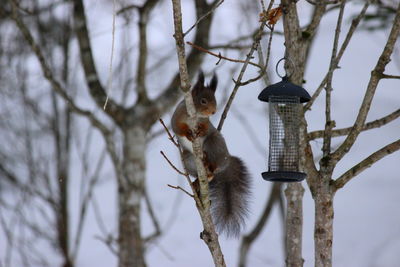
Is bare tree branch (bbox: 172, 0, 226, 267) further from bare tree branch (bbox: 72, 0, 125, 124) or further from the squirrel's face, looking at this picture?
bare tree branch (bbox: 72, 0, 125, 124)

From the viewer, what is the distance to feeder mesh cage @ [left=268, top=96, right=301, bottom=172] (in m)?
2.71

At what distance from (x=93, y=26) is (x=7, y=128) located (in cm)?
155

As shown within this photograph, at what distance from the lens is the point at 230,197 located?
3.08 m

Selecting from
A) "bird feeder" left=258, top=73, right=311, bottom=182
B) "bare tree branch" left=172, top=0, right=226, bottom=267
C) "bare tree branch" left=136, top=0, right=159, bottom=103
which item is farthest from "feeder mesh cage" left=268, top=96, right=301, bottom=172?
"bare tree branch" left=136, top=0, right=159, bottom=103

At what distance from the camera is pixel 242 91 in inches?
394

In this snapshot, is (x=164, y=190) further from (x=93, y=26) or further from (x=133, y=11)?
(x=133, y=11)

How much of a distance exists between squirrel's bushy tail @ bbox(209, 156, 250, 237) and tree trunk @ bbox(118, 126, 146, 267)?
6.34 ft

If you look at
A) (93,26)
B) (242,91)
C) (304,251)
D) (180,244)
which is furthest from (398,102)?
(93,26)

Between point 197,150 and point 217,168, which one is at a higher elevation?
point 217,168

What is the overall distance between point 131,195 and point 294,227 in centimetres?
269

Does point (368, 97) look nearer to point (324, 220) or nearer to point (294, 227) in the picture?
point (324, 220)

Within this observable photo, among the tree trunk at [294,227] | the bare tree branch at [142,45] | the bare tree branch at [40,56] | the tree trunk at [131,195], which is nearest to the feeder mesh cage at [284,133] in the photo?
the tree trunk at [294,227]

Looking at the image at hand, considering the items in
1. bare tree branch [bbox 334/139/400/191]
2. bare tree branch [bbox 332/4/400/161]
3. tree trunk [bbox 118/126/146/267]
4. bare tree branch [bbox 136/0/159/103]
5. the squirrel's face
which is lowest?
bare tree branch [bbox 334/139/400/191]

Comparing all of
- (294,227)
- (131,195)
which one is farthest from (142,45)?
(294,227)
